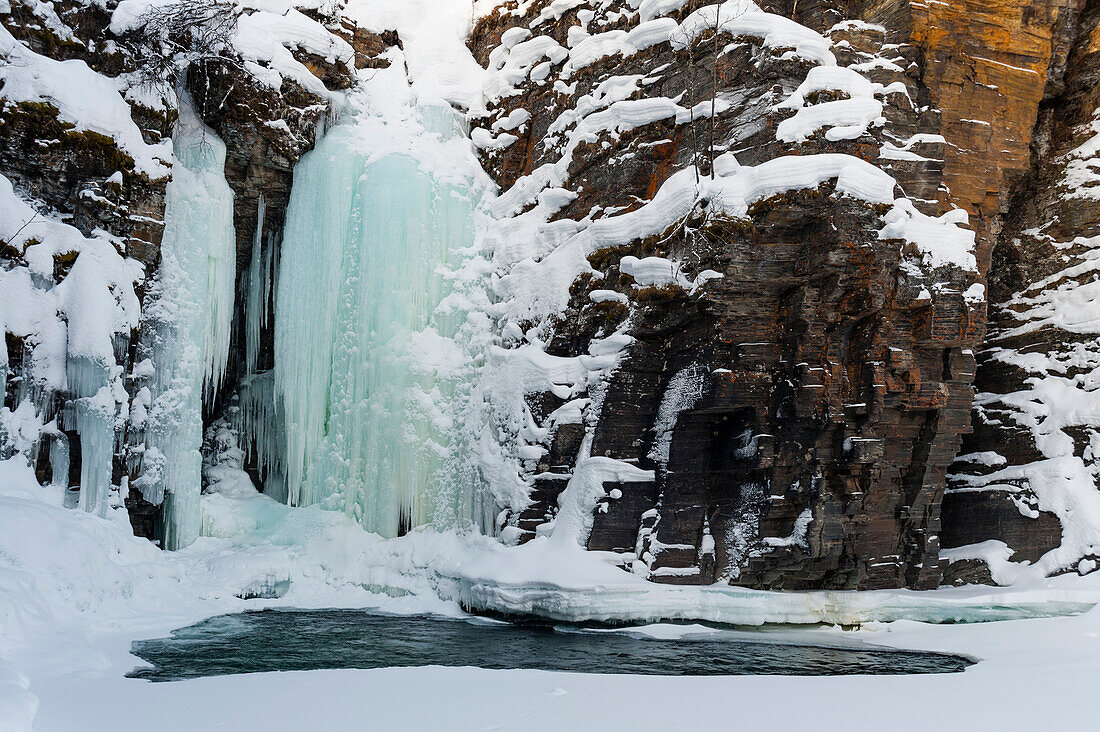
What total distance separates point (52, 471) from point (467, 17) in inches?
486

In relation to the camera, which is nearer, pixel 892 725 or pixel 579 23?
pixel 892 725

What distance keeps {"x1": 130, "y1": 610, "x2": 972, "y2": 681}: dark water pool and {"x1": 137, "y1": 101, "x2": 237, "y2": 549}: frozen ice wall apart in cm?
256

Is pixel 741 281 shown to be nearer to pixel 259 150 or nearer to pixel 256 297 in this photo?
pixel 259 150

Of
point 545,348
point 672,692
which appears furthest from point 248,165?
point 672,692

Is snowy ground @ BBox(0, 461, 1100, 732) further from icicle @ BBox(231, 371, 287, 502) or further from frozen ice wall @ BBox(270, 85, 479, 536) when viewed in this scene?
icicle @ BBox(231, 371, 287, 502)

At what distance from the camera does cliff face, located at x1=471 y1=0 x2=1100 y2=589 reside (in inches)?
398

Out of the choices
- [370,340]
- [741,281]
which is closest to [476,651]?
[741,281]

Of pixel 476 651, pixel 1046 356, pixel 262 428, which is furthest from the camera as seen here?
pixel 262 428

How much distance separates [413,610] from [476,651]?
3329mm

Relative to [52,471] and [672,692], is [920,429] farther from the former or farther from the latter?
[52,471]

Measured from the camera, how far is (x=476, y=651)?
8336 mm

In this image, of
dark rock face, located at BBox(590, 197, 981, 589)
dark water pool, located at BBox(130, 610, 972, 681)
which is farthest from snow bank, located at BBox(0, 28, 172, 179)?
dark rock face, located at BBox(590, 197, 981, 589)

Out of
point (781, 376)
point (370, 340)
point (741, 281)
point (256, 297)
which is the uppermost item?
point (256, 297)

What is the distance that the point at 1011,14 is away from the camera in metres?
11.1
